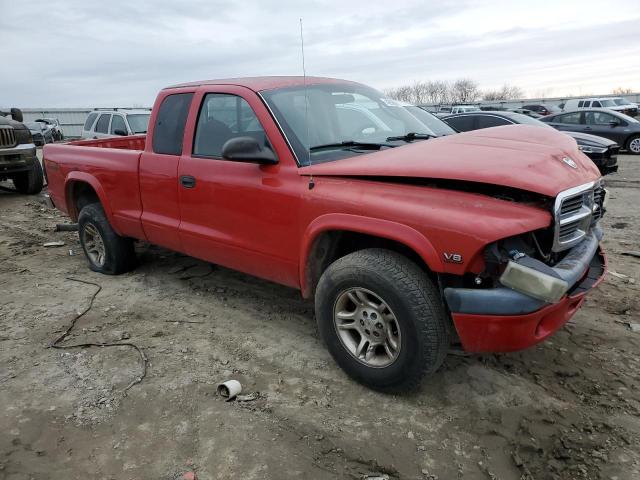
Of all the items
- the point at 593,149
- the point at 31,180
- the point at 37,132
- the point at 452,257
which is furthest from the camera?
the point at 37,132

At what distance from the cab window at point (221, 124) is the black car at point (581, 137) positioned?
683 centimetres

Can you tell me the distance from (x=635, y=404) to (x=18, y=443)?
3.47m

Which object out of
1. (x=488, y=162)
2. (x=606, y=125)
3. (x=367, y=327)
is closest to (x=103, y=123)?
(x=367, y=327)

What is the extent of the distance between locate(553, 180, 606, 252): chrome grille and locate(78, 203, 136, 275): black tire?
419 cm

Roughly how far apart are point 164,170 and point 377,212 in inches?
85.5

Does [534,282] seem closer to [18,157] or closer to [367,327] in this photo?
[367,327]

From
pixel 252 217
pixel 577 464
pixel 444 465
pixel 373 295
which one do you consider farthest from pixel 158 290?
pixel 577 464

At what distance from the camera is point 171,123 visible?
4.23 metres

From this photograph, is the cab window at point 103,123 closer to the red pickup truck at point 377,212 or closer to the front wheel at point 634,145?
the red pickup truck at point 377,212

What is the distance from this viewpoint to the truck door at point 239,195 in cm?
332

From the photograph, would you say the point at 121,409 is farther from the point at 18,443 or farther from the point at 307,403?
the point at 307,403

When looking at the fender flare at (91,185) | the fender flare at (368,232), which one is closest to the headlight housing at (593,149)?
the fender flare at (368,232)

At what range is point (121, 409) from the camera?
9.73 feet

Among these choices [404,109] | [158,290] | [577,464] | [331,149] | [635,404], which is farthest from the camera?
[158,290]
